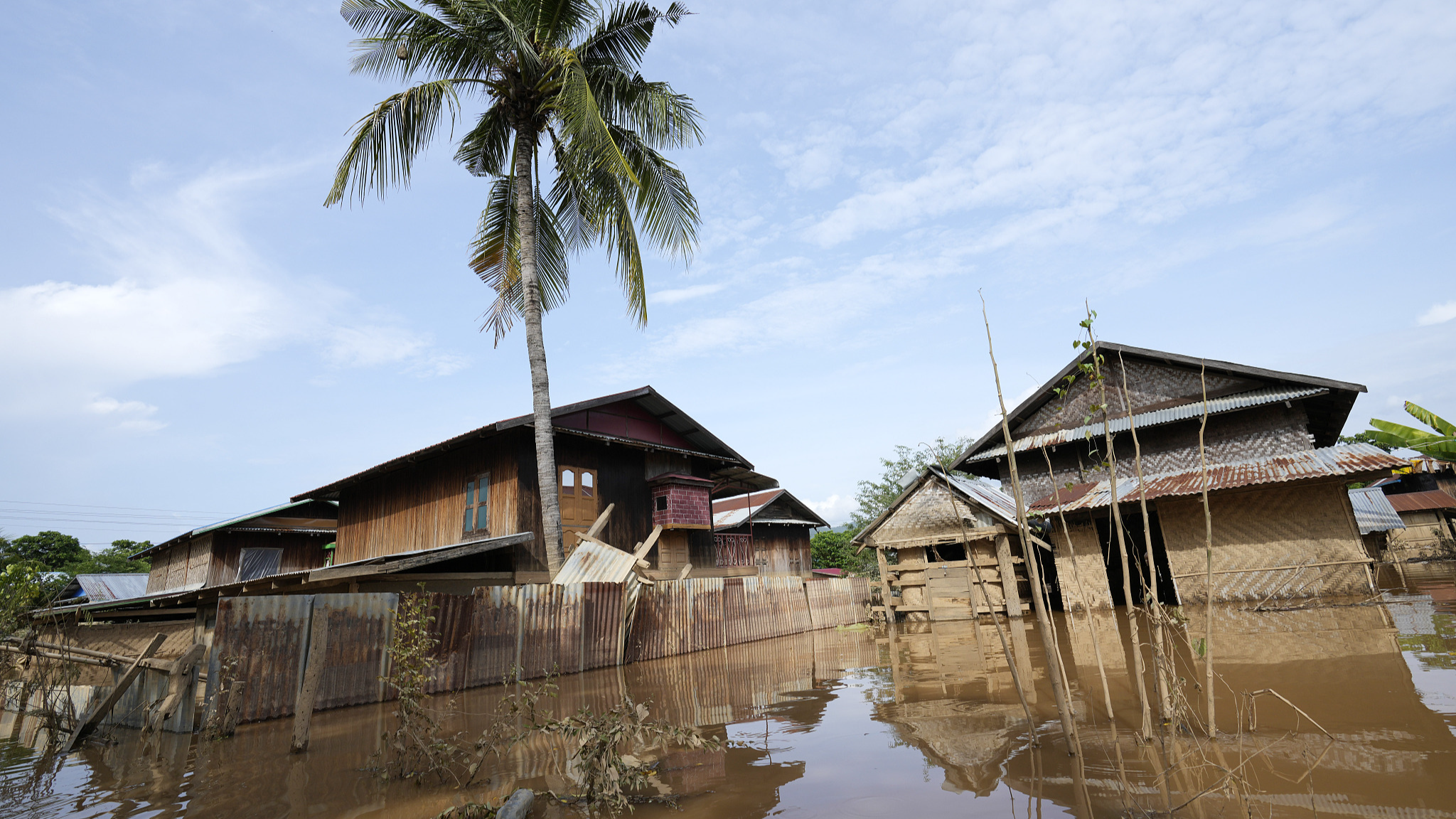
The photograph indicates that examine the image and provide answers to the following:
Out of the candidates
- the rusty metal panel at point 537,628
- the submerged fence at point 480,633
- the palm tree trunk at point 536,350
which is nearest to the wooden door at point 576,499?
the palm tree trunk at point 536,350

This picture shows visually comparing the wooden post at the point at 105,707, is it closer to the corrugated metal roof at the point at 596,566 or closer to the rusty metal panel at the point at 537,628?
the rusty metal panel at the point at 537,628

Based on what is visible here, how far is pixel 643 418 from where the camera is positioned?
20.2 metres

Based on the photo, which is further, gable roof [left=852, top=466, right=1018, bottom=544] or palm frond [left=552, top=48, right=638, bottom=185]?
gable roof [left=852, top=466, right=1018, bottom=544]

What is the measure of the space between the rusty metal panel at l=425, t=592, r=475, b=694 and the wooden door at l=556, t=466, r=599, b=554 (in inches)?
266

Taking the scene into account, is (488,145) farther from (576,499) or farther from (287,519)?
(287,519)

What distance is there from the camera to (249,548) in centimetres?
2581

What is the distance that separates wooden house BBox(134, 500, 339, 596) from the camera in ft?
82.4

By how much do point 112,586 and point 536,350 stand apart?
27602 mm

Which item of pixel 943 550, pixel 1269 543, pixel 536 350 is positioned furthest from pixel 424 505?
pixel 1269 543

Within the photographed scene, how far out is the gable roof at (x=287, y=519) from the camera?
977 inches

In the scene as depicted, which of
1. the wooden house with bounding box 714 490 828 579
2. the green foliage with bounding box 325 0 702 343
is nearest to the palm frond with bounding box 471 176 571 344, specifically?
the green foliage with bounding box 325 0 702 343

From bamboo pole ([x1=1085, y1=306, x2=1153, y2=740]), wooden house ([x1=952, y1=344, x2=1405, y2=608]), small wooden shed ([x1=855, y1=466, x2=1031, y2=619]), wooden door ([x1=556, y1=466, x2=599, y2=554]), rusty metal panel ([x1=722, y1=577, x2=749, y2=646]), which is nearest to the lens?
bamboo pole ([x1=1085, y1=306, x2=1153, y2=740])

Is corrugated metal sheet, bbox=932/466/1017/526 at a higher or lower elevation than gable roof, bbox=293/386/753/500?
lower

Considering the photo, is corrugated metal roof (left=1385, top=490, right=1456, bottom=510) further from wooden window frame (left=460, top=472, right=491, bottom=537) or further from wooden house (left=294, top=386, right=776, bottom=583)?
wooden window frame (left=460, top=472, right=491, bottom=537)
